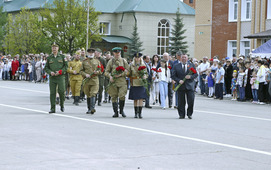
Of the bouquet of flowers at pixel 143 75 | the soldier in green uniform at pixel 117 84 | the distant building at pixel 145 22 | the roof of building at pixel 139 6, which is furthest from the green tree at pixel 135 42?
the bouquet of flowers at pixel 143 75

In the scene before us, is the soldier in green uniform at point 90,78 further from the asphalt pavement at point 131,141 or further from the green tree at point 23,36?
the green tree at point 23,36

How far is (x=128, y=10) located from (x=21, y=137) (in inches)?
2733

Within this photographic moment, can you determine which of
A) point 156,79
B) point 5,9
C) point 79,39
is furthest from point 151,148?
point 5,9

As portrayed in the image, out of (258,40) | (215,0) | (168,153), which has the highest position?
(215,0)

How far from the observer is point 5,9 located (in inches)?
3585

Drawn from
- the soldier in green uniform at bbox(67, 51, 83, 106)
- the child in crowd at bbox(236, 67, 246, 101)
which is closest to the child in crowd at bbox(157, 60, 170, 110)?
the soldier in green uniform at bbox(67, 51, 83, 106)

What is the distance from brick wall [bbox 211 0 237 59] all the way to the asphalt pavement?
26868 millimetres

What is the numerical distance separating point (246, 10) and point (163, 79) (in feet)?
78.6

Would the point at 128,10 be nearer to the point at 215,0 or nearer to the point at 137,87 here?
the point at 215,0

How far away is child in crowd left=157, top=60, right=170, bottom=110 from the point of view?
19.4 meters

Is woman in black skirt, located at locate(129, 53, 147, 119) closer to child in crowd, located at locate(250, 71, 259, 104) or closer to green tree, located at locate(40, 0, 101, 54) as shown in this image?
child in crowd, located at locate(250, 71, 259, 104)

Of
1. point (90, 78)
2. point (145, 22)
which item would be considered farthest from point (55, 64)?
point (145, 22)

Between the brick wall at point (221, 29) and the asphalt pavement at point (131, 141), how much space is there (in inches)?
1058

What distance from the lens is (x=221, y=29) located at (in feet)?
145
